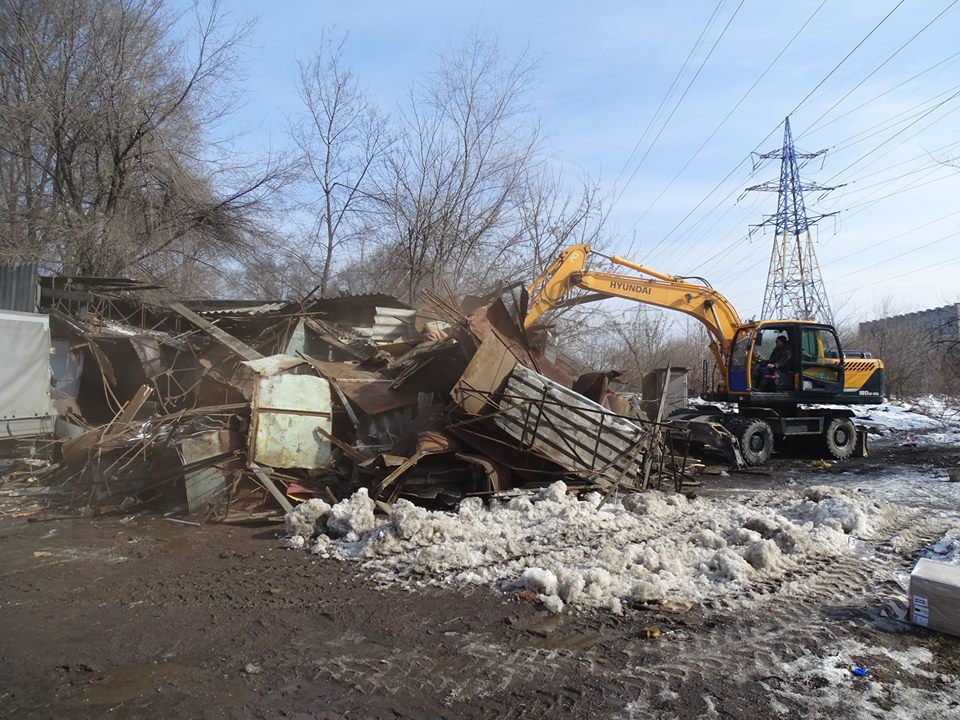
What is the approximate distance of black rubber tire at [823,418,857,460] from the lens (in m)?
15.7

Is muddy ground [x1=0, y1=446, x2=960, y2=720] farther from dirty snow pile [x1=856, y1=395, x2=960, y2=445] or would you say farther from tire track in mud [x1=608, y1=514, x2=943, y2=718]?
dirty snow pile [x1=856, y1=395, x2=960, y2=445]

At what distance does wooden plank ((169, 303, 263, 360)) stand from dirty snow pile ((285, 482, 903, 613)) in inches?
177

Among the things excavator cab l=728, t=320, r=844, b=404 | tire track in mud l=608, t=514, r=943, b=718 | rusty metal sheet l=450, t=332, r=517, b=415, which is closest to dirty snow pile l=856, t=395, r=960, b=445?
Answer: excavator cab l=728, t=320, r=844, b=404

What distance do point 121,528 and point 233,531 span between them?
141 cm

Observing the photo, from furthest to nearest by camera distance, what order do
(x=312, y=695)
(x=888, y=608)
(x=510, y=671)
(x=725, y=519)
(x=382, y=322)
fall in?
(x=382, y=322), (x=725, y=519), (x=888, y=608), (x=510, y=671), (x=312, y=695)

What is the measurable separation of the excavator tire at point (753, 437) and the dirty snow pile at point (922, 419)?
670cm

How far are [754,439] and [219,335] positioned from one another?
1112 centimetres

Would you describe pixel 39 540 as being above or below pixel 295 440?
below

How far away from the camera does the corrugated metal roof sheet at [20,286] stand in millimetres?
12445

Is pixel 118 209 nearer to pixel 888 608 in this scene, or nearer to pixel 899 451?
pixel 888 608

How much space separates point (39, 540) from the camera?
297 inches

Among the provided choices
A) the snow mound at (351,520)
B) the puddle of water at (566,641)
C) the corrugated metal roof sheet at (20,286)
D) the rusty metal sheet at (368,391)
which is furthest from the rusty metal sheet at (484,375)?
the corrugated metal roof sheet at (20,286)

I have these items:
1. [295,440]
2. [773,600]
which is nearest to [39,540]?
[295,440]

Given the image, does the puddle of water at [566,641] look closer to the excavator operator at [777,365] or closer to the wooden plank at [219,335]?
the wooden plank at [219,335]
